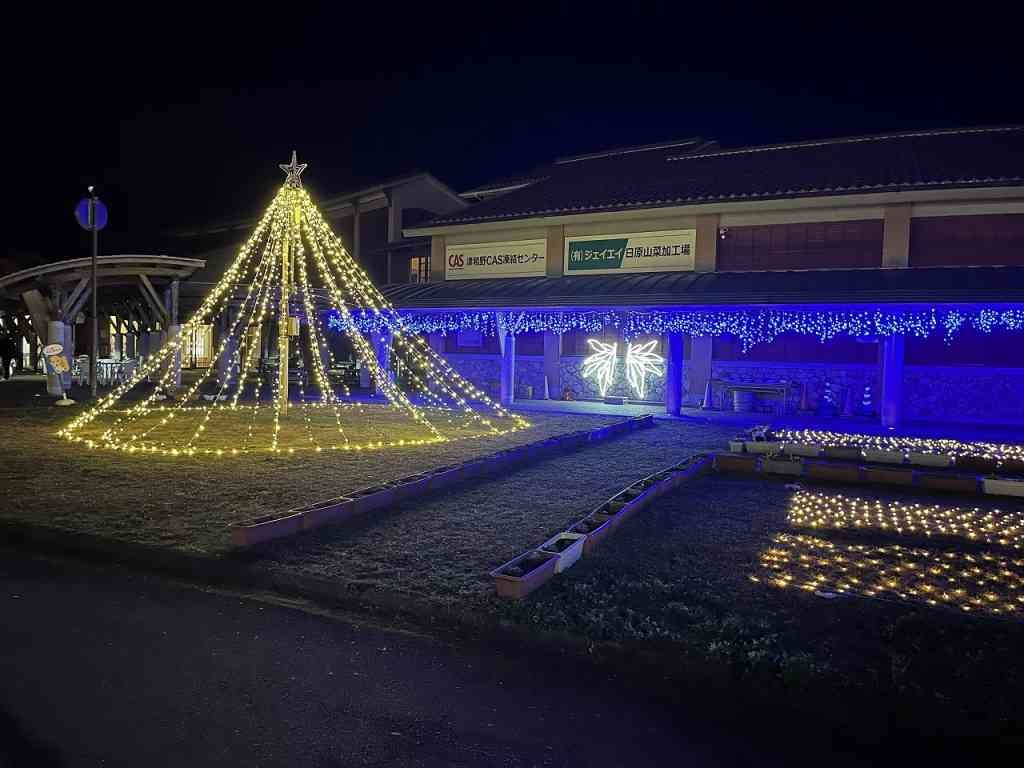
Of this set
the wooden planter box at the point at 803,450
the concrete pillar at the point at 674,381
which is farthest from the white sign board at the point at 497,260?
the wooden planter box at the point at 803,450

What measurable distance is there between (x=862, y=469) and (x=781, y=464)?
0.98 m

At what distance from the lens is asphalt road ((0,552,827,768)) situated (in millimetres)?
3270

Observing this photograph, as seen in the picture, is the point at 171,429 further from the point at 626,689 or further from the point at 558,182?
the point at 558,182

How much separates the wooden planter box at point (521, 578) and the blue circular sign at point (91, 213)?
675 inches

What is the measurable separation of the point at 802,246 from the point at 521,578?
46.9ft

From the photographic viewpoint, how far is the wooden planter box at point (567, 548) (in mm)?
5547

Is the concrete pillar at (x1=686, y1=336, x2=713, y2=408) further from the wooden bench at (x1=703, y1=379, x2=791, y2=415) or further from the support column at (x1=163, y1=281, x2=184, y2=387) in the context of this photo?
the support column at (x1=163, y1=281, x2=184, y2=387)

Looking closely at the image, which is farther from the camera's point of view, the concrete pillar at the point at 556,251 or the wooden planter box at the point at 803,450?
the concrete pillar at the point at 556,251

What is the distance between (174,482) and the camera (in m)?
8.54

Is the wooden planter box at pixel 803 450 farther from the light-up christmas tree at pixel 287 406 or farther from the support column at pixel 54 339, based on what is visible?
the support column at pixel 54 339

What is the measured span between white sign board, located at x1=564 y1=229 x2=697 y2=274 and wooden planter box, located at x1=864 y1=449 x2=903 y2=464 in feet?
27.1

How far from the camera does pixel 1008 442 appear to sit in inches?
510

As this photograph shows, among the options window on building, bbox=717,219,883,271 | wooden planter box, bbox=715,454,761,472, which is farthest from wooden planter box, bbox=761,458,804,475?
window on building, bbox=717,219,883,271

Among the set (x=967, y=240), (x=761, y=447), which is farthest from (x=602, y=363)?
(x=761, y=447)
